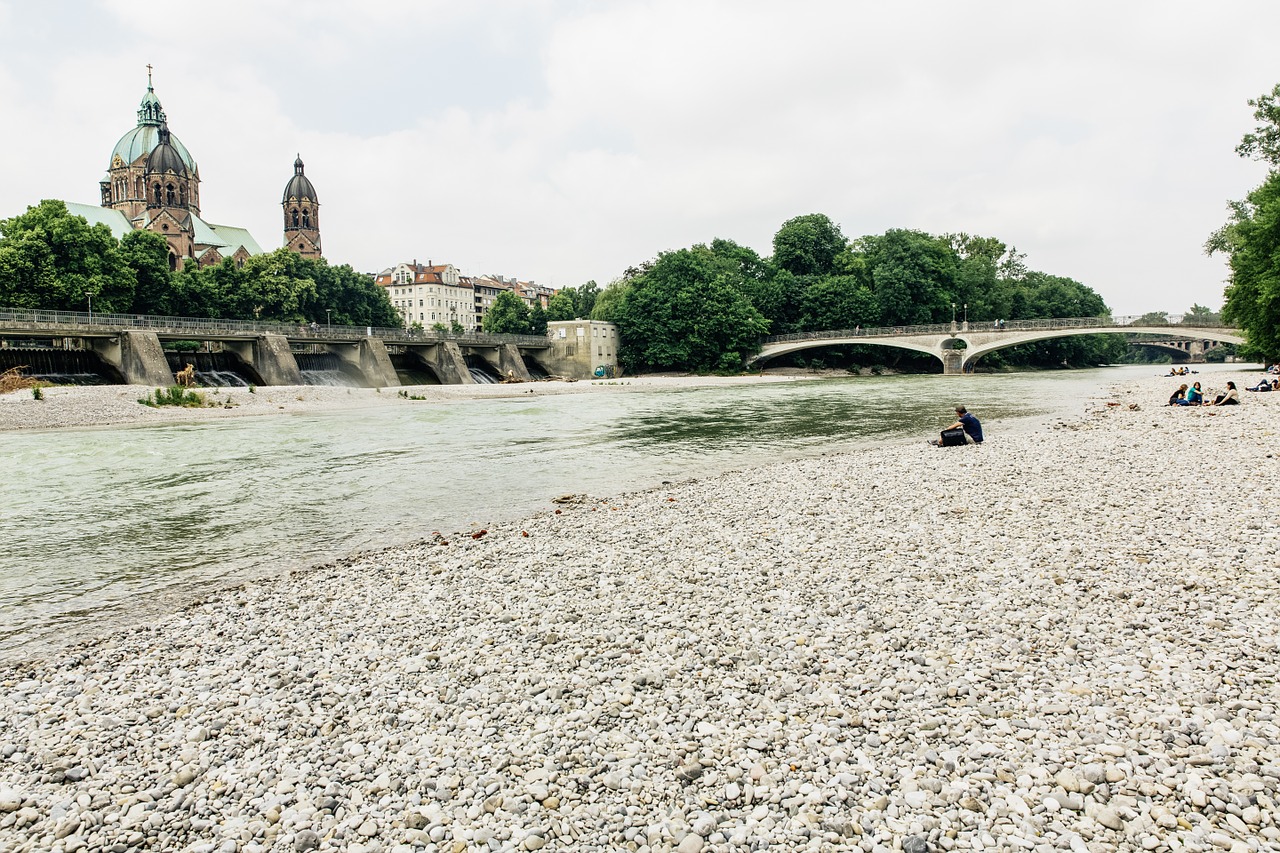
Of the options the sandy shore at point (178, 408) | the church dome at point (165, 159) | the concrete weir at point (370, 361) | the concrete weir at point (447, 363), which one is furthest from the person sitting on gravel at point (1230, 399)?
the church dome at point (165, 159)

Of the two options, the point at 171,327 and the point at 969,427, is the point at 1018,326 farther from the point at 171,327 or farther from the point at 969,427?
the point at 171,327

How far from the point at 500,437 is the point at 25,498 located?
508 inches

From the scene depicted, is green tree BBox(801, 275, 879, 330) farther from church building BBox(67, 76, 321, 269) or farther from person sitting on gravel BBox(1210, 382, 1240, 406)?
church building BBox(67, 76, 321, 269)

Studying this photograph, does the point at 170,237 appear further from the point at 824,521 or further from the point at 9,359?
the point at 824,521

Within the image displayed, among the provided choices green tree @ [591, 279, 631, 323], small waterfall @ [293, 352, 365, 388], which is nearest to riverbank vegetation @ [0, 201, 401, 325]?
small waterfall @ [293, 352, 365, 388]

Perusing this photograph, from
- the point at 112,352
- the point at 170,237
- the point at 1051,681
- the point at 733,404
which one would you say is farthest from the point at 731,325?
the point at 1051,681

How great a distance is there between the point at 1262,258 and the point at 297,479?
45.9m

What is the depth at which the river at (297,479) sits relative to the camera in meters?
8.90

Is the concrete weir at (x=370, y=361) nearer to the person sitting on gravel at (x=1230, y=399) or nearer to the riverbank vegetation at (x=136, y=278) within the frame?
the riverbank vegetation at (x=136, y=278)

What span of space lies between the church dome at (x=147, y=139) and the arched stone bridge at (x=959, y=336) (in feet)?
275

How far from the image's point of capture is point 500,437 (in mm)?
24797

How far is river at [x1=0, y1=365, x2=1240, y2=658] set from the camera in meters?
8.90

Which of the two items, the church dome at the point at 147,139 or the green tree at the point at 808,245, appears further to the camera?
the church dome at the point at 147,139

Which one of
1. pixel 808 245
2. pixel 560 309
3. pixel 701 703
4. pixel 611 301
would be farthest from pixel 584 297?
pixel 701 703
